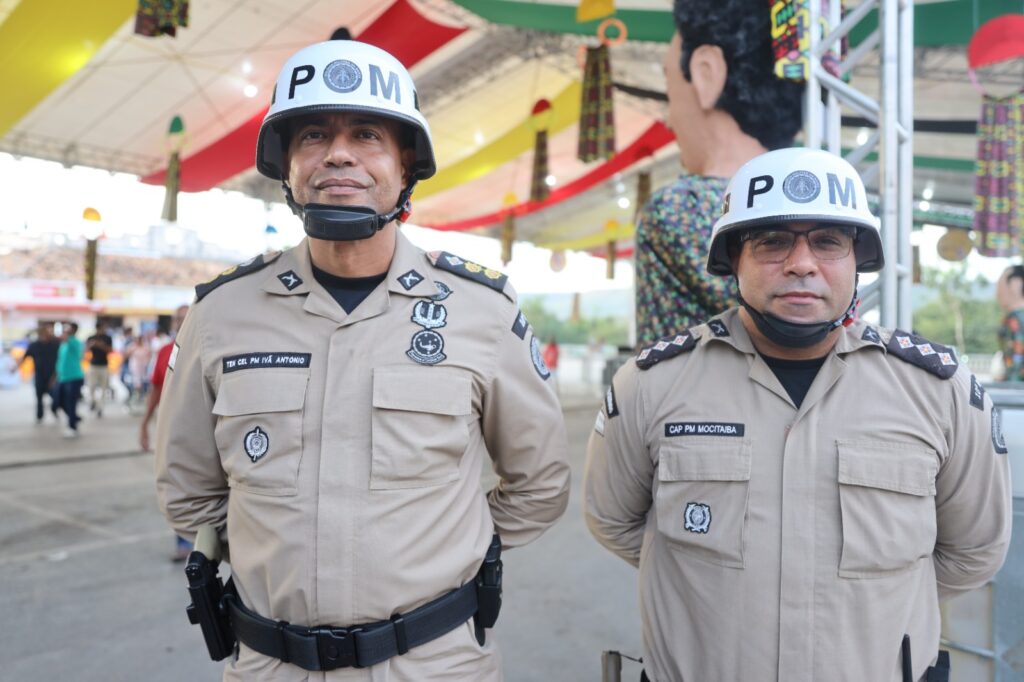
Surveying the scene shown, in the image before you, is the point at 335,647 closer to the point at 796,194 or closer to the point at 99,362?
the point at 796,194

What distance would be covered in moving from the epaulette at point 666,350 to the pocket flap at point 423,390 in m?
0.36

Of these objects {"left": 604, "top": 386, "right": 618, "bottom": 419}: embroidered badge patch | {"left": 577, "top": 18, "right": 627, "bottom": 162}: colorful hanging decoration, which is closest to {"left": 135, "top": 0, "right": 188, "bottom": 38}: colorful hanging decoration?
{"left": 577, "top": 18, "right": 627, "bottom": 162}: colorful hanging decoration

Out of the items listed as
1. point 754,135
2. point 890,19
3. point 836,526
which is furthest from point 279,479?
point 890,19

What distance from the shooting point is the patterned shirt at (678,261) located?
172 centimetres

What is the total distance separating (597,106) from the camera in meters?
7.09

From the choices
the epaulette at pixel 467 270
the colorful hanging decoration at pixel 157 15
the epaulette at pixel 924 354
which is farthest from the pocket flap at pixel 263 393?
the colorful hanging decoration at pixel 157 15

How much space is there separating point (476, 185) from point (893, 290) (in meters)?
12.7

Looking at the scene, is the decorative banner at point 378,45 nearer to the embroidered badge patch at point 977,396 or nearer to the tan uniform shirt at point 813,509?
the tan uniform shirt at point 813,509

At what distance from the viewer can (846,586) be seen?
1104 millimetres

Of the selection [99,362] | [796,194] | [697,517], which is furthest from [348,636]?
[99,362]

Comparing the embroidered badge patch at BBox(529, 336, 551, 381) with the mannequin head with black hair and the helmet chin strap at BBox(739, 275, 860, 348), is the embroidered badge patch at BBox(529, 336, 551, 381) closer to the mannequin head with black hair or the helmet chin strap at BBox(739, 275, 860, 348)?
the helmet chin strap at BBox(739, 275, 860, 348)

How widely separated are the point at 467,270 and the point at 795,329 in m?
0.68

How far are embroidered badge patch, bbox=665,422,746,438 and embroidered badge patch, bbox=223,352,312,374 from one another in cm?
72

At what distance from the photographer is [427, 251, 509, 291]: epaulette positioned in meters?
1.42
